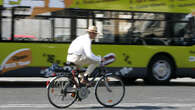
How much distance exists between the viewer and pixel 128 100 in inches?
396

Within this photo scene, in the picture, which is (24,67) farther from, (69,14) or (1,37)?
(69,14)

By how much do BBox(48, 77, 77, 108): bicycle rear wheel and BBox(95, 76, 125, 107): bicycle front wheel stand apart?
0.49 metres

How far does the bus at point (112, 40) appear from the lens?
1234cm

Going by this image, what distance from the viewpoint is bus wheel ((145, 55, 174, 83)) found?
551 inches

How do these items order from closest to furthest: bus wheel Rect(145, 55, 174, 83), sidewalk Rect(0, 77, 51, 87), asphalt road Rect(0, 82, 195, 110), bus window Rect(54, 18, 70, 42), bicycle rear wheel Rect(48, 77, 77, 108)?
bicycle rear wheel Rect(48, 77, 77, 108), asphalt road Rect(0, 82, 195, 110), bus window Rect(54, 18, 70, 42), sidewalk Rect(0, 77, 51, 87), bus wheel Rect(145, 55, 174, 83)

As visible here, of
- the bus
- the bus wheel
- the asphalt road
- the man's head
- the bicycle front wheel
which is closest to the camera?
the man's head

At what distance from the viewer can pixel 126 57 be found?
44.3ft

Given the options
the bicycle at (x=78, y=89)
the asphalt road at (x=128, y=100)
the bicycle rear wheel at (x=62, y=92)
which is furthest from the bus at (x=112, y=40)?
the bicycle rear wheel at (x=62, y=92)

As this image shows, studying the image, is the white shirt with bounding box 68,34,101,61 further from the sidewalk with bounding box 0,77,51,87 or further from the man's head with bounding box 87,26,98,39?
the sidewalk with bounding box 0,77,51,87

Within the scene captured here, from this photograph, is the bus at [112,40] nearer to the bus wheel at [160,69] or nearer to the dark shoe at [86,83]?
the bus wheel at [160,69]

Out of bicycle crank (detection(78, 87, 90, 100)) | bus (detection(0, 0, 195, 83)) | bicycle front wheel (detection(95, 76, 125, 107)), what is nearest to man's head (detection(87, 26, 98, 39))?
bicycle front wheel (detection(95, 76, 125, 107))

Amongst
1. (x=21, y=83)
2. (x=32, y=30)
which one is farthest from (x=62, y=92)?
(x=21, y=83)

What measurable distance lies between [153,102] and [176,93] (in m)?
2.23

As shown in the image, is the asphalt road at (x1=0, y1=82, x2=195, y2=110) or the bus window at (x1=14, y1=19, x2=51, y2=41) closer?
the asphalt road at (x1=0, y1=82, x2=195, y2=110)
